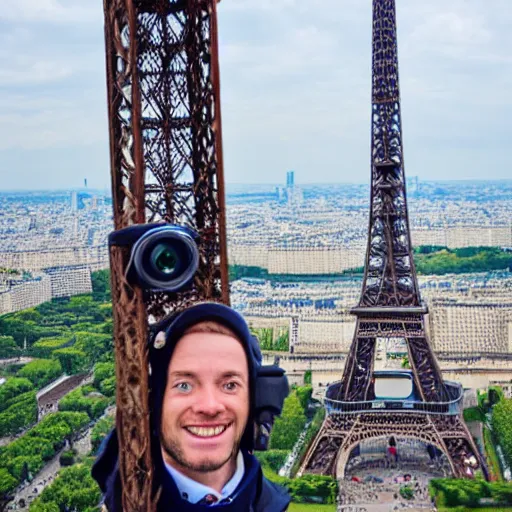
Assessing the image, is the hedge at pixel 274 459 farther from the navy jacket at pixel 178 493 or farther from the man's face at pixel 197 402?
the man's face at pixel 197 402

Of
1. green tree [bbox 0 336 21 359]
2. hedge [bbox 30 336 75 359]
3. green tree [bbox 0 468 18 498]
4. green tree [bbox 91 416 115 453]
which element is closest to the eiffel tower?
green tree [bbox 91 416 115 453]

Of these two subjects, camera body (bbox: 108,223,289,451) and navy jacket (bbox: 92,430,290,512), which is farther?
navy jacket (bbox: 92,430,290,512)

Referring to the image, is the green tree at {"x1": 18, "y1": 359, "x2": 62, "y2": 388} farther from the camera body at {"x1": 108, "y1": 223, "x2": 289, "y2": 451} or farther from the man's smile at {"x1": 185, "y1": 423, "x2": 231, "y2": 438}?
the camera body at {"x1": 108, "y1": 223, "x2": 289, "y2": 451}

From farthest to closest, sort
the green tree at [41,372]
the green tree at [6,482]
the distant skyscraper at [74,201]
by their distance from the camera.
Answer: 1. the distant skyscraper at [74,201]
2. the green tree at [41,372]
3. the green tree at [6,482]

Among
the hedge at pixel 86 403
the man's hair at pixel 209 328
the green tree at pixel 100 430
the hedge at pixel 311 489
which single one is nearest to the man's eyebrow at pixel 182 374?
the man's hair at pixel 209 328

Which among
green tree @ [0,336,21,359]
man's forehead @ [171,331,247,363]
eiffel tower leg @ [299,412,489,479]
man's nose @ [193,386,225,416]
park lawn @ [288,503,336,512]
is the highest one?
man's forehead @ [171,331,247,363]
